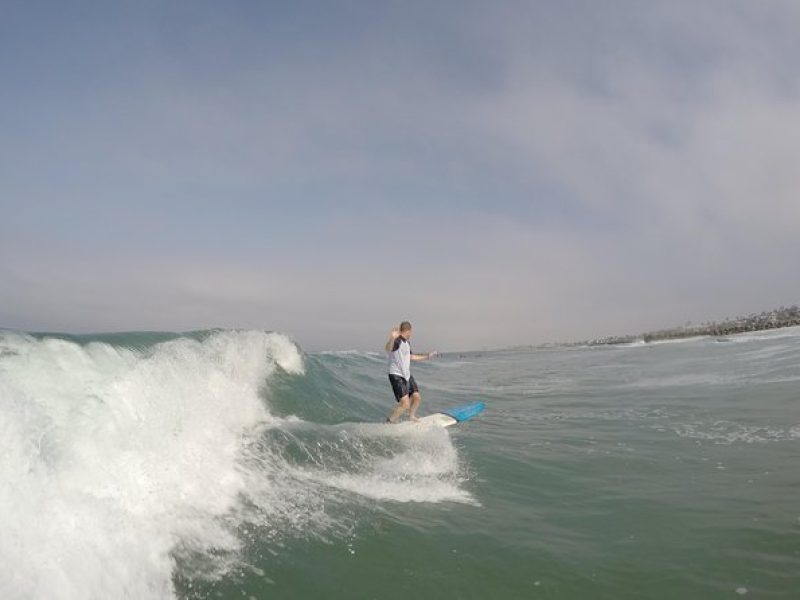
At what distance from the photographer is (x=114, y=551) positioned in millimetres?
3928

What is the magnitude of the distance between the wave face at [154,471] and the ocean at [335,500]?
2 cm

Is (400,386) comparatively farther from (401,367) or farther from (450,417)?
(450,417)

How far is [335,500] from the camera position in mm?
6078

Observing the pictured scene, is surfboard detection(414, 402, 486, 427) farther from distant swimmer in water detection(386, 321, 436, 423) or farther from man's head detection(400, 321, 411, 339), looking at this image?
man's head detection(400, 321, 411, 339)

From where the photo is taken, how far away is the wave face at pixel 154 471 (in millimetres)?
3770

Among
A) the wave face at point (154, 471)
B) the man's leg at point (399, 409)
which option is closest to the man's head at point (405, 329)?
the man's leg at point (399, 409)

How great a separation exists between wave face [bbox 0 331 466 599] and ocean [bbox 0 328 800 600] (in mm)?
22

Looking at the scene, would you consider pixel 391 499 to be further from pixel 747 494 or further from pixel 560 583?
pixel 747 494

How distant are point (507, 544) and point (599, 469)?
3.14 m

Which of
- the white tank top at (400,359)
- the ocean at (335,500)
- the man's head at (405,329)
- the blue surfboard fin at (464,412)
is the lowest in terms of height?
the blue surfboard fin at (464,412)

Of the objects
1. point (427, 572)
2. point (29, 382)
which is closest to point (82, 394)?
point (29, 382)

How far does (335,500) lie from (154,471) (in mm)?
2009

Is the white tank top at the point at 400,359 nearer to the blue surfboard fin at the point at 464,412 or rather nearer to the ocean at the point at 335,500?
the blue surfboard fin at the point at 464,412

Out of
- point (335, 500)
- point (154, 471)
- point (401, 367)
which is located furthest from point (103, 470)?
point (401, 367)
